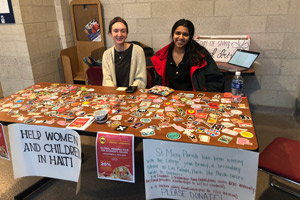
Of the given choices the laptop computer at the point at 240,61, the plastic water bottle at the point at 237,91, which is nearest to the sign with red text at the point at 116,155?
the plastic water bottle at the point at 237,91

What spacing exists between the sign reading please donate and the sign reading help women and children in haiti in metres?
0.45

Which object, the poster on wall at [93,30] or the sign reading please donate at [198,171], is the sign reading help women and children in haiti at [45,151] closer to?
the sign reading please donate at [198,171]

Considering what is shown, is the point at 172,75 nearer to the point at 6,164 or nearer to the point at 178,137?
the point at 178,137

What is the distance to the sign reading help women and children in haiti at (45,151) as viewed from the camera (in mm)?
1447

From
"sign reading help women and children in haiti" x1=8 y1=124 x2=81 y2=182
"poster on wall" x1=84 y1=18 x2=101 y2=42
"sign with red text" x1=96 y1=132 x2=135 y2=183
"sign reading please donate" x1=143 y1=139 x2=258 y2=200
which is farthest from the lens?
"poster on wall" x1=84 y1=18 x2=101 y2=42

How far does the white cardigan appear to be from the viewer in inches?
93.3

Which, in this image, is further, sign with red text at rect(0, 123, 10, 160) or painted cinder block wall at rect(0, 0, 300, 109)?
painted cinder block wall at rect(0, 0, 300, 109)

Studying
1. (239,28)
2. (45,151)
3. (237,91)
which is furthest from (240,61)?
(45,151)

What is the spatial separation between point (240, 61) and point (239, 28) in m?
0.54

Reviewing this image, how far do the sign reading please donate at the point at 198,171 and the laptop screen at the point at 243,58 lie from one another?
1.85 metres

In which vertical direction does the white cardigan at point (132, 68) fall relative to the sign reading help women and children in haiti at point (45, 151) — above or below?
above

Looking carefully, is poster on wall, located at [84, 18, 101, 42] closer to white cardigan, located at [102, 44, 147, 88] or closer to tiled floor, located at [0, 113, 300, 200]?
white cardigan, located at [102, 44, 147, 88]

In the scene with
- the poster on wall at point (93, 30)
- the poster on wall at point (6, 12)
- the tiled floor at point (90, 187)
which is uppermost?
the poster on wall at point (6, 12)

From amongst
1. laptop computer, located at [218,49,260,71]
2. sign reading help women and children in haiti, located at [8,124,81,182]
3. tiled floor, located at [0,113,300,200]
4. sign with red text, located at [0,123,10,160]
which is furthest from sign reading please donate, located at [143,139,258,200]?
laptop computer, located at [218,49,260,71]
